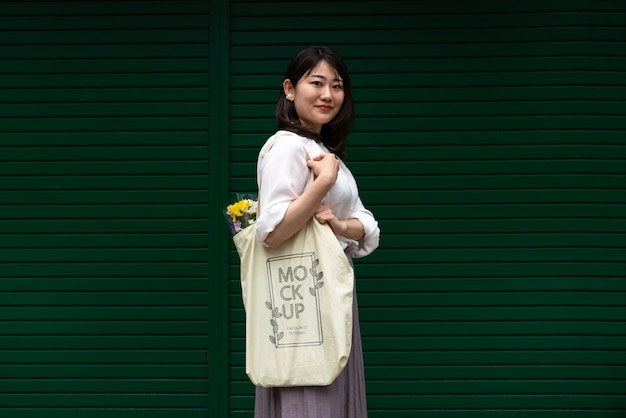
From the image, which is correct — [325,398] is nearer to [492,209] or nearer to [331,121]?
[331,121]

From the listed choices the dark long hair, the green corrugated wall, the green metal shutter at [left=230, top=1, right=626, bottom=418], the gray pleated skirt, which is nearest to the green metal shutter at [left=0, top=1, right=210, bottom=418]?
the green corrugated wall

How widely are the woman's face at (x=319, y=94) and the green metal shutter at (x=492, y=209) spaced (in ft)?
5.81

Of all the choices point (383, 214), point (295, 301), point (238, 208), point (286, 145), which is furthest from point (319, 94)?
point (383, 214)

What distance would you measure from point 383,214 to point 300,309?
2.08 metres

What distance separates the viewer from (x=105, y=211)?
4789 mm

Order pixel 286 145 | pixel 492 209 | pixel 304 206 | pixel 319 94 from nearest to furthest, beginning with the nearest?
pixel 304 206 < pixel 286 145 < pixel 319 94 < pixel 492 209

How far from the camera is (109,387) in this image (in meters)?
4.79

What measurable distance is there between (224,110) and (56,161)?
1072mm

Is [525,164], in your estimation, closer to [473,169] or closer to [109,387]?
[473,169]

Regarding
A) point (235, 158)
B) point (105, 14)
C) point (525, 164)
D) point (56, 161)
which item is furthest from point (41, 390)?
point (525, 164)

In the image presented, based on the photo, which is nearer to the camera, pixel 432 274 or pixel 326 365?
pixel 326 365

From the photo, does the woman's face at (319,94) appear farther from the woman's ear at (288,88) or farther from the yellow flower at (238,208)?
the yellow flower at (238,208)

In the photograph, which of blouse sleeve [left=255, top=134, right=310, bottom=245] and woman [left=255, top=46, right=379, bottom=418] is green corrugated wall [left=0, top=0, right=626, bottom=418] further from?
blouse sleeve [left=255, top=134, right=310, bottom=245]

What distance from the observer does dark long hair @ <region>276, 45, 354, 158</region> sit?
2.98 meters
